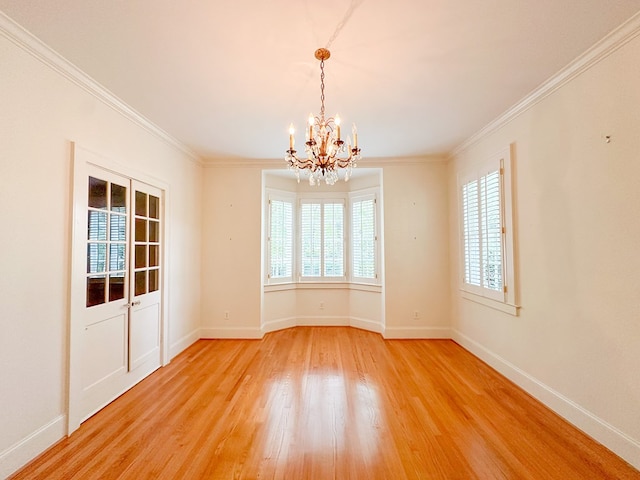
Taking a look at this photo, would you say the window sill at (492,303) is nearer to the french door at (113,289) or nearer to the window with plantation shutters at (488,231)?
the window with plantation shutters at (488,231)

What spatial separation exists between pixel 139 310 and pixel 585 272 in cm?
419

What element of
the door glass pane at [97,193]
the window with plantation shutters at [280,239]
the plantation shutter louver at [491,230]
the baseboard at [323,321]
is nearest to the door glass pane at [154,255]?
the door glass pane at [97,193]

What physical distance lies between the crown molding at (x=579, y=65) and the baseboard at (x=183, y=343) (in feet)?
15.8

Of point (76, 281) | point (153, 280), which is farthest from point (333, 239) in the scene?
point (76, 281)

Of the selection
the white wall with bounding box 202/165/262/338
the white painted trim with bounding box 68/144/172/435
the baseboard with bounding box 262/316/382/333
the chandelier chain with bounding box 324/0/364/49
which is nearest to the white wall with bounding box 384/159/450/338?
the baseboard with bounding box 262/316/382/333

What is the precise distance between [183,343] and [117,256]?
1780 mm

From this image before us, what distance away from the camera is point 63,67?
7.14 feet

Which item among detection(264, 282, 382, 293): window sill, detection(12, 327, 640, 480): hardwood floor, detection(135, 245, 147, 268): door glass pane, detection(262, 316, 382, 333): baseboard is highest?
detection(135, 245, 147, 268): door glass pane

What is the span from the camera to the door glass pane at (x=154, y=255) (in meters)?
3.42

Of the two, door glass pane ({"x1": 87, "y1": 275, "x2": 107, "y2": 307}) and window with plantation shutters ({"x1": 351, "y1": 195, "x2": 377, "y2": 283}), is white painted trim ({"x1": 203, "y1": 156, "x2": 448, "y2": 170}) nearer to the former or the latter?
window with plantation shutters ({"x1": 351, "y1": 195, "x2": 377, "y2": 283})

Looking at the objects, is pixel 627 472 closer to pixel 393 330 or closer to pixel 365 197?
pixel 393 330

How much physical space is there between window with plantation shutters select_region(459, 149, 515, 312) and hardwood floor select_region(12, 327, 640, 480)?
1.03 m

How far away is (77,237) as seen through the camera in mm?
2324

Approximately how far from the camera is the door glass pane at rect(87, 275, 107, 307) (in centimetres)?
248
